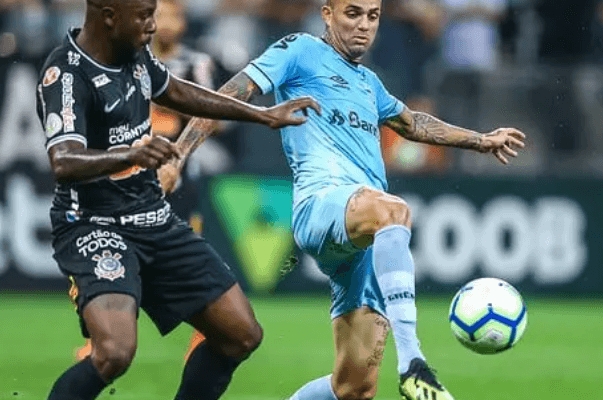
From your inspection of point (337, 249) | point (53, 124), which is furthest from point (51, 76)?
point (337, 249)

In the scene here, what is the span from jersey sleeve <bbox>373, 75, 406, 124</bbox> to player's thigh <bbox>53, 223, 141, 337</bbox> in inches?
69.1

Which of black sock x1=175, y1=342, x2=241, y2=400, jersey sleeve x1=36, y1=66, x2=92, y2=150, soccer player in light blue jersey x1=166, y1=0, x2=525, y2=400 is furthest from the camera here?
soccer player in light blue jersey x1=166, y1=0, x2=525, y2=400

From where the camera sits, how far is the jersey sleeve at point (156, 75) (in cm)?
779

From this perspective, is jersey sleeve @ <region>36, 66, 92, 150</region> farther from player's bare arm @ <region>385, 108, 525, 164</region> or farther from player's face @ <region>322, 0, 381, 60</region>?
player's bare arm @ <region>385, 108, 525, 164</region>

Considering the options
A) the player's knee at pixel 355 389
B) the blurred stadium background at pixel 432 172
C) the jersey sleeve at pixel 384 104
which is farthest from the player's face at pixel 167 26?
the player's knee at pixel 355 389

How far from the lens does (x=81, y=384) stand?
7.25 m

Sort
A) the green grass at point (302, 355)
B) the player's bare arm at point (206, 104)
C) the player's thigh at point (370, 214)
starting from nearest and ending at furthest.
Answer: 1. the player's thigh at point (370, 214)
2. the player's bare arm at point (206, 104)
3. the green grass at point (302, 355)

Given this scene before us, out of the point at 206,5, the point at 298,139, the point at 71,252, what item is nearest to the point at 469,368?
the point at 298,139

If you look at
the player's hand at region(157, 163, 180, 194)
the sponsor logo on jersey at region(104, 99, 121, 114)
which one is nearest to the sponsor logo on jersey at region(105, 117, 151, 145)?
the sponsor logo on jersey at region(104, 99, 121, 114)

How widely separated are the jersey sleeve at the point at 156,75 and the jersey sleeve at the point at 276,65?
0.56m

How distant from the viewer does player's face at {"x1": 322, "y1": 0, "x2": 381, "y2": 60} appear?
841 centimetres

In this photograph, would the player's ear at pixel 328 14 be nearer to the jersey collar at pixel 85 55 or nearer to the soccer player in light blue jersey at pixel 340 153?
the soccer player in light blue jersey at pixel 340 153

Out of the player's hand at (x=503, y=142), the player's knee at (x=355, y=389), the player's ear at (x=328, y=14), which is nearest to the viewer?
the player's knee at (x=355, y=389)

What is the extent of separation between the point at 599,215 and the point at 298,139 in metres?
8.46
